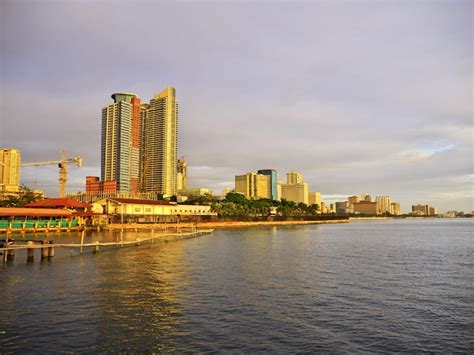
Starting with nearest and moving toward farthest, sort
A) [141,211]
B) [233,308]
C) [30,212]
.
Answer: [233,308]
[30,212]
[141,211]

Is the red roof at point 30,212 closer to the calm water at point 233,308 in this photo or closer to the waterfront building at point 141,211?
the waterfront building at point 141,211

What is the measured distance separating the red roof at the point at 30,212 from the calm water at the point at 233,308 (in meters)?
40.4

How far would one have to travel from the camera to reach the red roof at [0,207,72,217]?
7839cm

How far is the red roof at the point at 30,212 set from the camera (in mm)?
78394

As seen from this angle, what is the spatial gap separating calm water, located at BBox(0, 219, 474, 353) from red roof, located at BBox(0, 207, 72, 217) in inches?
1589

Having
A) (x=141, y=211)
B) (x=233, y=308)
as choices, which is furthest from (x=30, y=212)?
(x=233, y=308)

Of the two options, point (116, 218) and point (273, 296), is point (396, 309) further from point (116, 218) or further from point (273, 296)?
point (116, 218)

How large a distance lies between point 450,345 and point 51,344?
20.5m

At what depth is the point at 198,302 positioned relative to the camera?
26844 mm

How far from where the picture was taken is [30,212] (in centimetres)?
8388

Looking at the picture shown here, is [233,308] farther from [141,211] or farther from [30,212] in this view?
[141,211]

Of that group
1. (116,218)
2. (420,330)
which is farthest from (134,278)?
(116,218)

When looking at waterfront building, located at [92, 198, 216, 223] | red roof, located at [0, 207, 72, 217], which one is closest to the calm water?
red roof, located at [0, 207, 72, 217]

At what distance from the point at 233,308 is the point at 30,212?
245ft
